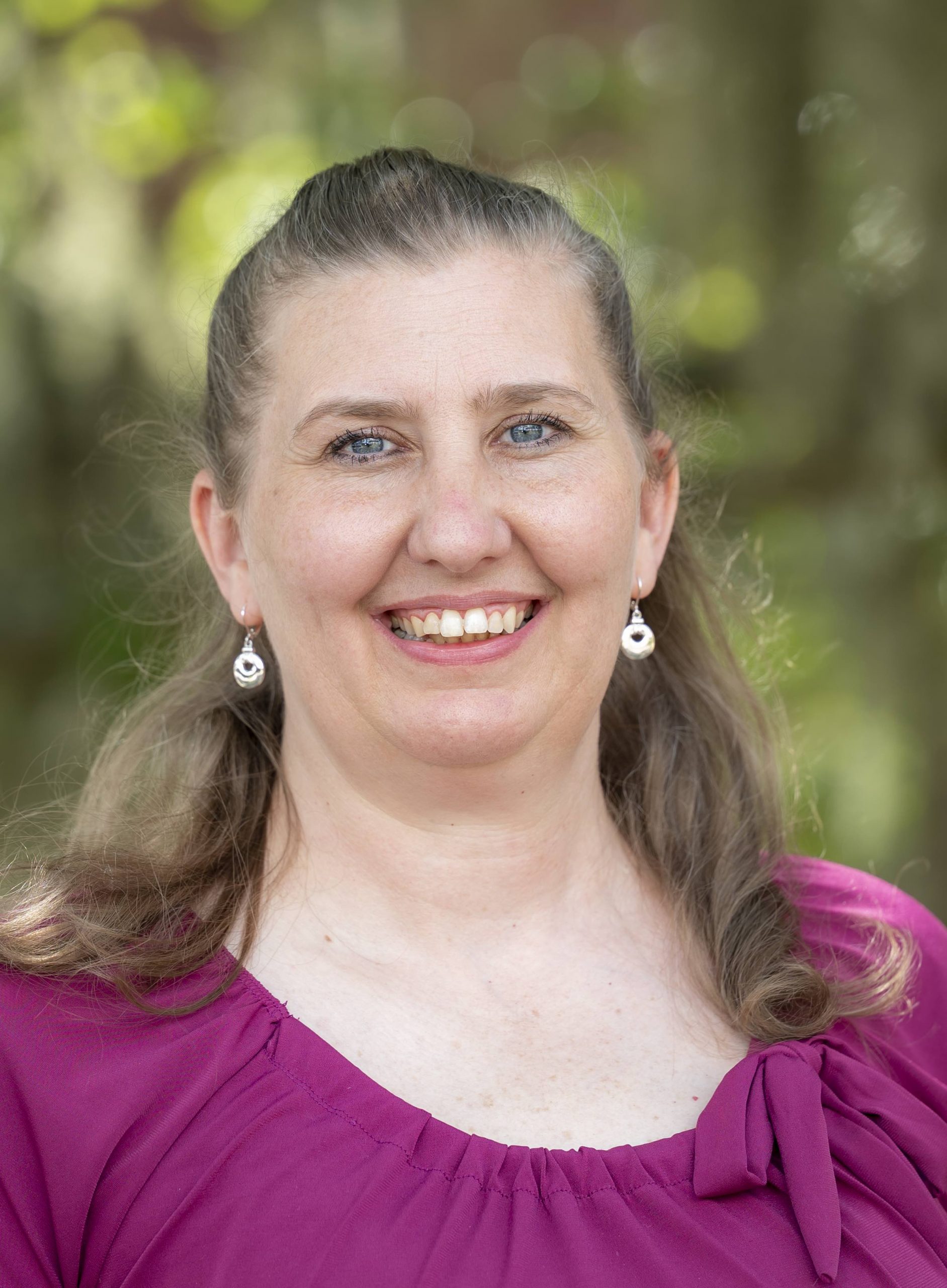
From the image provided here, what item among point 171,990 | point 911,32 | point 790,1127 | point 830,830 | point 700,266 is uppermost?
point 911,32

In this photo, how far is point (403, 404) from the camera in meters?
1.78

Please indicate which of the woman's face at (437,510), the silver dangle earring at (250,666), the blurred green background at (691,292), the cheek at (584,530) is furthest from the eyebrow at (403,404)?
the blurred green background at (691,292)

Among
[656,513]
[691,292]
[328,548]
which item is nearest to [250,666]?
[328,548]

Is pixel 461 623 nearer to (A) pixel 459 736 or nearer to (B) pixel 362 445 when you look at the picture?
(A) pixel 459 736

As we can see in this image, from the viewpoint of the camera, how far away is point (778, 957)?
78.0 inches

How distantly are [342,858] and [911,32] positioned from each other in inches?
103

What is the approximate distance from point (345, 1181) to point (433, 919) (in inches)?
15.4

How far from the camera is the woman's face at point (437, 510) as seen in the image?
1777 millimetres

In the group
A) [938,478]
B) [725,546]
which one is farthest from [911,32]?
[725,546]

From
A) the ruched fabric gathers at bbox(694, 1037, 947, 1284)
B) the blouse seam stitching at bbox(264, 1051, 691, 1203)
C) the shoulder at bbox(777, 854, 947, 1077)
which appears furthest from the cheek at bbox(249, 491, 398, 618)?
the shoulder at bbox(777, 854, 947, 1077)

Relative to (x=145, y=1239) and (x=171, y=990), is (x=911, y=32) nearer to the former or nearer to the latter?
(x=171, y=990)

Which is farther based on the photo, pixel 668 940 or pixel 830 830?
pixel 830 830

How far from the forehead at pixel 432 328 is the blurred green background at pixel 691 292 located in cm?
174

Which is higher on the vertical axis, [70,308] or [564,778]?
[70,308]
